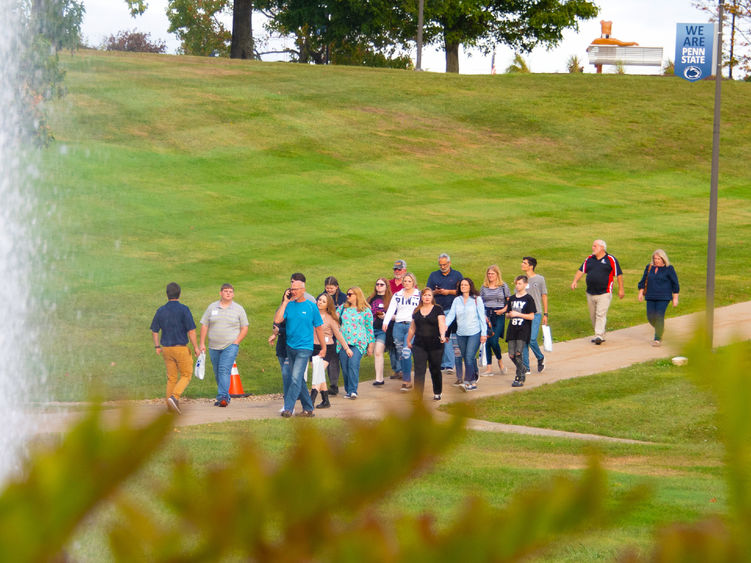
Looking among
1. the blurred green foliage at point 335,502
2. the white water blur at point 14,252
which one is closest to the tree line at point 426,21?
the white water blur at point 14,252

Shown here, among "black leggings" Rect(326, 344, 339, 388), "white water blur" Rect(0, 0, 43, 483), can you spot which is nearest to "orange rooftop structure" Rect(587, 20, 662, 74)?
"white water blur" Rect(0, 0, 43, 483)

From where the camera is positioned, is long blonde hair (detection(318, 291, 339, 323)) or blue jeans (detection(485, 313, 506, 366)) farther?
blue jeans (detection(485, 313, 506, 366))

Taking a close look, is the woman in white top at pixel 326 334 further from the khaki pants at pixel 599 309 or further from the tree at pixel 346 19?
the tree at pixel 346 19

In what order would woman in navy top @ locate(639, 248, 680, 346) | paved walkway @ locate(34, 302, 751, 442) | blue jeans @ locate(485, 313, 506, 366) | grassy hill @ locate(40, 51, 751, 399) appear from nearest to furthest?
paved walkway @ locate(34, 302, 751, 442) < blue jeans @ locate(485, 313, 506, 366) < woman in navy top @ locate(639, 248, 680, 346) < grassy hill @ locate(40, 51, 751, 399)

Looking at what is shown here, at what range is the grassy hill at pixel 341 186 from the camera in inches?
818

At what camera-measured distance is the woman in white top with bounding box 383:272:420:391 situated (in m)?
14.6

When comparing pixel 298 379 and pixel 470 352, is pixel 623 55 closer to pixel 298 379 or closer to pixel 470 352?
pixel 470 352

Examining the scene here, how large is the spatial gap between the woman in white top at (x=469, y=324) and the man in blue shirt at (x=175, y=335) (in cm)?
366

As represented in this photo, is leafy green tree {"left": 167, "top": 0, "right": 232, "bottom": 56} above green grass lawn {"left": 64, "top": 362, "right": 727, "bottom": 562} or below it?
above

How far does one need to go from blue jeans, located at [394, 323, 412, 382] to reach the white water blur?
4.93 metres

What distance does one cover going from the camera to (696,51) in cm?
1648

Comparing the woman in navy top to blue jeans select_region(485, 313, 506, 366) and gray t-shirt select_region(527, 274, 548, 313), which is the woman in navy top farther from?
blue jeans select_region(485, 313, 506, 366)

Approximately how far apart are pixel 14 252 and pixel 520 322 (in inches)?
439

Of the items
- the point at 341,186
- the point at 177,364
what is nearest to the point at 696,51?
the point at 177,364
